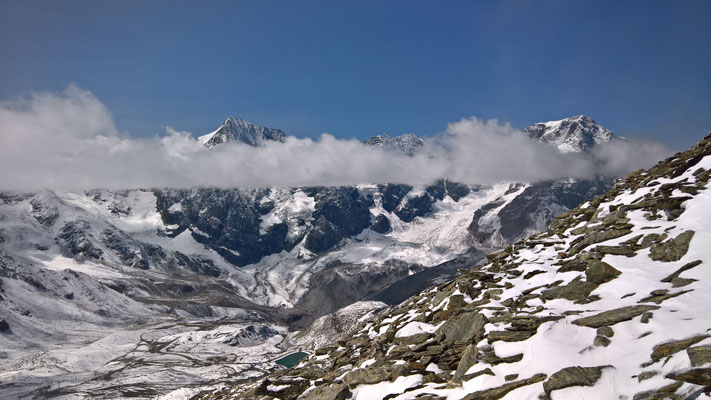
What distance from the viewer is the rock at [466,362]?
21.1m

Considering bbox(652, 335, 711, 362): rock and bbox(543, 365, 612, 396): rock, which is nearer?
bbox(652, 335, 711, 362): rock

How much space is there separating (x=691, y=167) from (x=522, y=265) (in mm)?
15866

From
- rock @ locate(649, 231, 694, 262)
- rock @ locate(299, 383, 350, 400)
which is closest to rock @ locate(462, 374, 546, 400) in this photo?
rock @ locate(299, 383, 350, 400)

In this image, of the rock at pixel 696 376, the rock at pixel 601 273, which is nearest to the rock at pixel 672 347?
the rock at pixel 696 376

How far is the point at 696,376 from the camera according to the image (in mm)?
14766

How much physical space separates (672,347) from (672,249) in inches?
449

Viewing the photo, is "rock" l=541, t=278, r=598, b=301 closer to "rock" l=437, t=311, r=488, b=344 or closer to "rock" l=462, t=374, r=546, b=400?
"rock" l=437, t=311, r=488, b=344

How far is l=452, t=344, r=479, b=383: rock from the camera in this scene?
21106 millimetres

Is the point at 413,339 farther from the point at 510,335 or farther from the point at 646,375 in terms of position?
the point at 646,375

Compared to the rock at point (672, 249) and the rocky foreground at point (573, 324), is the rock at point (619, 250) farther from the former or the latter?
the rock at point (672, 249)

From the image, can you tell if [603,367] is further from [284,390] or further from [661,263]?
[284,390]

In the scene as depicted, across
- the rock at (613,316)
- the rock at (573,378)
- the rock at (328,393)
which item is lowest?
the rock at (328,393)

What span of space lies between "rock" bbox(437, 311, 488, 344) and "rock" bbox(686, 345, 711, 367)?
950cm

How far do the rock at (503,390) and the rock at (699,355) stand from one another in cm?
511
